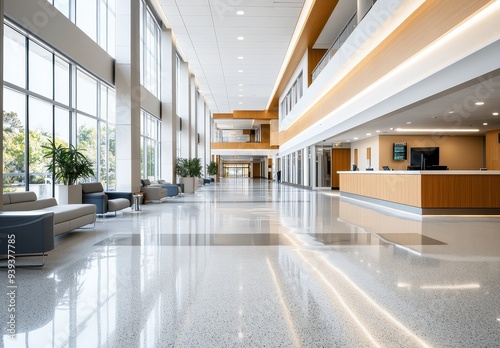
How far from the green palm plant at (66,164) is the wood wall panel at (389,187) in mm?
7835

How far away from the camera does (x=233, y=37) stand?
651 inches

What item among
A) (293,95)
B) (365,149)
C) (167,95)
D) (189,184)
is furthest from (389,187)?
(293,95)

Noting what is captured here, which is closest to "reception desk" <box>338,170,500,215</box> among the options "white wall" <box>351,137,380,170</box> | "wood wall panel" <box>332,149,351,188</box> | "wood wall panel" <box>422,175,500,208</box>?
"wood wall panel" <box>422,175,500,208</box>

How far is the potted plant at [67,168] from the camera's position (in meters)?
8.09

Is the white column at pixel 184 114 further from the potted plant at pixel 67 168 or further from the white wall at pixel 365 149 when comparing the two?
the potted plant at pixel 67 168

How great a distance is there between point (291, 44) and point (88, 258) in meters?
15.6

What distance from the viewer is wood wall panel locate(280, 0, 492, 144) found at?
257 inches

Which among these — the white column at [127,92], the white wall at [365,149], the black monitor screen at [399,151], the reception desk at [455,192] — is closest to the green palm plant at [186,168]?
the white column at [127,92]

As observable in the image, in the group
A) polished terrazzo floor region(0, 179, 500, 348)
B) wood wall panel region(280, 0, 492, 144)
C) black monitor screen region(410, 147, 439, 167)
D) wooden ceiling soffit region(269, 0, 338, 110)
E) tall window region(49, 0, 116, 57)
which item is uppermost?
wooden ceiling soffit region(269, 0, 338, 110)

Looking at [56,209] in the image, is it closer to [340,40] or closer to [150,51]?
[340,40]

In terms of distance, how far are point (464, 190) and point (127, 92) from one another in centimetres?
1003

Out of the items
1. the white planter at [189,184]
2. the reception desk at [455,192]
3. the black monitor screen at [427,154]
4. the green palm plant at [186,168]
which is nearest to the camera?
the reception desk at [455,192]

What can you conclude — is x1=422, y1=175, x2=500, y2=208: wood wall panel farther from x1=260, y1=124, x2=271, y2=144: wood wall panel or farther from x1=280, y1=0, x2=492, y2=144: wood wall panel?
x1=260, y1=124, x2=271, y2=144: wood wall panel

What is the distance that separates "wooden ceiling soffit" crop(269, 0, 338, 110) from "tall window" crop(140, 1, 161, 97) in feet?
21.0
